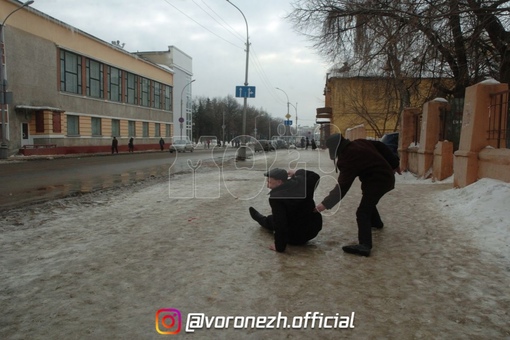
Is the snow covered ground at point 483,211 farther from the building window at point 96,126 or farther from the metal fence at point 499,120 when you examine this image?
the building window at point 96,126

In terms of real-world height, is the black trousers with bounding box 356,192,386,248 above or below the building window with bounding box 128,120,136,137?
below

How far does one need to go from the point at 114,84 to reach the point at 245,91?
24643 mm

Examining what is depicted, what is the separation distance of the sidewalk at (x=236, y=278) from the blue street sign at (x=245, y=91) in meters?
16.2

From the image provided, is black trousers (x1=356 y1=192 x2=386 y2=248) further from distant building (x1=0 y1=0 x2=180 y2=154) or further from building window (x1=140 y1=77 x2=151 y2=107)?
building window (x1=140 y1=77 x2=151 y2=107)

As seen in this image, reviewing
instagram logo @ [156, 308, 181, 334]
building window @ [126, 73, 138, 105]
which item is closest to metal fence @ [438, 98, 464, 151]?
instagram logo @ [156, 308, 181, 334]

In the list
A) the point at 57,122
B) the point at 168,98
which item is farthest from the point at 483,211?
the point at 168,98

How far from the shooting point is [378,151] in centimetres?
489

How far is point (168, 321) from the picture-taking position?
300 cm

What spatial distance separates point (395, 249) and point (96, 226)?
14.2 feet

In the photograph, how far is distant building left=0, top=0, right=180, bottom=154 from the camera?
92.4 ft

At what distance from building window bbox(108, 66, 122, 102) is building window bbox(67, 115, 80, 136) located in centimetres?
638

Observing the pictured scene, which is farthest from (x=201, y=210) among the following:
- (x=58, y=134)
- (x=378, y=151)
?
(x=58, y=134)

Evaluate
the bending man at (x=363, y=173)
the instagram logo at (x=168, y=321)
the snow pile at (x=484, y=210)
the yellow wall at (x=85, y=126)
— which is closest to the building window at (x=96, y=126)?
the yellow wall at (x=85, y=126)

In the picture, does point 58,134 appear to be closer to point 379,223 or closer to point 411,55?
point 411,55
